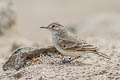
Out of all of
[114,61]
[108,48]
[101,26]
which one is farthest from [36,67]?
[101,26]

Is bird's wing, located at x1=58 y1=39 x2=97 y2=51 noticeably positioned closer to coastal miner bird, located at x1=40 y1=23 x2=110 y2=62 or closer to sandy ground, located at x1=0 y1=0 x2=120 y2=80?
coastal miner bird, located at x1=40 y1=23 x2=110 y2=62

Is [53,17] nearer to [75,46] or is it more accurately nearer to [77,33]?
[77,33]

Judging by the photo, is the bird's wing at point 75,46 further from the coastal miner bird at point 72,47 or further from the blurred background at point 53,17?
the blurred background at point 53,17

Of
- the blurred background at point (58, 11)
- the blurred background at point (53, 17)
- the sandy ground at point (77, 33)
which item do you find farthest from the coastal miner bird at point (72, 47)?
the blurred background at point (58, 11)

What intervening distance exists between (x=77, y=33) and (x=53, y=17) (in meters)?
7.98

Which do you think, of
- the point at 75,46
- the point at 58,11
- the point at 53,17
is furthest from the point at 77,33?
the point at 75,46

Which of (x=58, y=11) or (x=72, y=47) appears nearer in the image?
(x=72, y=47)

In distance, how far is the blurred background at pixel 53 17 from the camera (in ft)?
63.0

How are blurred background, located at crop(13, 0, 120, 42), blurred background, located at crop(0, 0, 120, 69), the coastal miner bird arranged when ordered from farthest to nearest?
1. blurred background, located at crop(13, 0, 120, 42)
2. blurred background, located at crop(0, 0, 120, 69)
3. the coastal miner bird

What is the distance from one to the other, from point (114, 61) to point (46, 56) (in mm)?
1651

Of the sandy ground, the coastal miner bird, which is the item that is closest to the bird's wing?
the coastal miner bird

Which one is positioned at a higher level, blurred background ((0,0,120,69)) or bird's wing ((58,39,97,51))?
blurred background ((0,0,120,69))

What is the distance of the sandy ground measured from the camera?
9.57 m

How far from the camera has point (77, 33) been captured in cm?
2012
